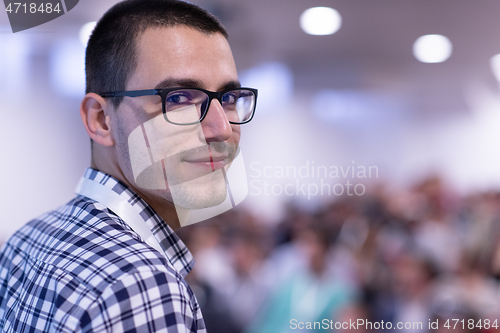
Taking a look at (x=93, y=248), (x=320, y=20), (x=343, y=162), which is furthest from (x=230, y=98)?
(x=320, y=20)

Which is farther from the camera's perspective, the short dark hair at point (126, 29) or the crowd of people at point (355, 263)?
the crowd of people at point (355, 263)

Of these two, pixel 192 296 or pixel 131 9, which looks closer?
pixel 192 296

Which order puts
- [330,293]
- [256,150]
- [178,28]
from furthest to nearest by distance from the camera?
[330,293] < [256,150] < [178,28]

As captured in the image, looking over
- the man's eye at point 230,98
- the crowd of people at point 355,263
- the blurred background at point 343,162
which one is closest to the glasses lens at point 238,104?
the man's eye at point 230,98

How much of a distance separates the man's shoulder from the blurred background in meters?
0.96

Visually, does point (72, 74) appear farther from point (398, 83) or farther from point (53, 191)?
point (398, 83)

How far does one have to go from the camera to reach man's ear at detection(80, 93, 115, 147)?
2.29 feet

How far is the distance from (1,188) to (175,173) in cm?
150

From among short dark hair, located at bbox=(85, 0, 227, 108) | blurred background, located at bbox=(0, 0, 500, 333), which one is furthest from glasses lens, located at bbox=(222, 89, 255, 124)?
blurred background, located at bbox=(0, 0, 500, 333)

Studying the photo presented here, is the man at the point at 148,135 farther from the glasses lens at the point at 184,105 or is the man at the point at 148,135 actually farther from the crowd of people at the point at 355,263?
the crowd of people at the point at 355,263

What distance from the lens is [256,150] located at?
138 cm

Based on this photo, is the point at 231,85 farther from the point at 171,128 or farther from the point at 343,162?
the point at 343,162

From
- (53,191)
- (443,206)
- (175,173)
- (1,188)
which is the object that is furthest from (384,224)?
(1,188)

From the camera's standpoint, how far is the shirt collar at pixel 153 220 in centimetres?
64
